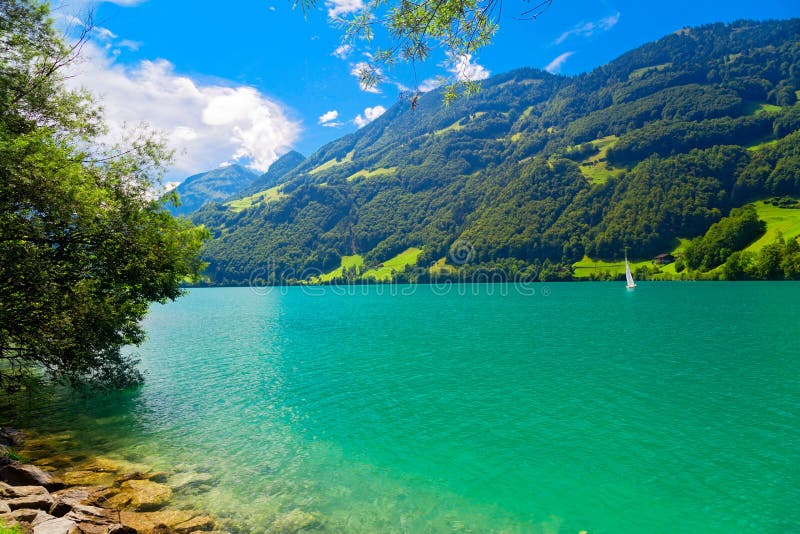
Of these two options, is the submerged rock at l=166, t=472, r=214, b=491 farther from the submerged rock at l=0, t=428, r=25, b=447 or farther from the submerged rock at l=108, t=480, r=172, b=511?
the submerged rock at l=0, t=428, r=25, b=447

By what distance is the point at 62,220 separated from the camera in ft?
49.4

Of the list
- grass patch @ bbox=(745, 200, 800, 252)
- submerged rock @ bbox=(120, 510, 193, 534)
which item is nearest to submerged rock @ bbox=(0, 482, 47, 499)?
submerged rock @ bbox=(120, 510, 193, 534)

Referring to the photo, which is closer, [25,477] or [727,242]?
[25,477]

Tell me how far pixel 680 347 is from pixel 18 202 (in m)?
51.6

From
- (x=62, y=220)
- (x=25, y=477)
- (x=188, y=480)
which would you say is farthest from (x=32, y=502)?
(x=62, y=220)

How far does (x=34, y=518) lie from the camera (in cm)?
1048

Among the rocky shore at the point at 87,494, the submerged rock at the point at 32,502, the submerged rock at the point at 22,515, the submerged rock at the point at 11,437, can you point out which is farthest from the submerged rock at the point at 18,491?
the submerged rock at the point at 11,437

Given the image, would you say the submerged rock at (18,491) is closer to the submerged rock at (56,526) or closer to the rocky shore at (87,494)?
the rocky shore at (87,494)

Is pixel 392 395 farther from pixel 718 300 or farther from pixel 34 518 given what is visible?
pixel 718 300

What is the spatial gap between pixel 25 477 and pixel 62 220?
9.04m

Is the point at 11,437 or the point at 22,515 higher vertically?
the point at 22,515

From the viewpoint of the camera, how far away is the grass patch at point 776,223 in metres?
141

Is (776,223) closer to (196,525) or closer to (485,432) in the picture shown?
(485,432)

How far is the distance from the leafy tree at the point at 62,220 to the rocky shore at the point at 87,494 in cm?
464
